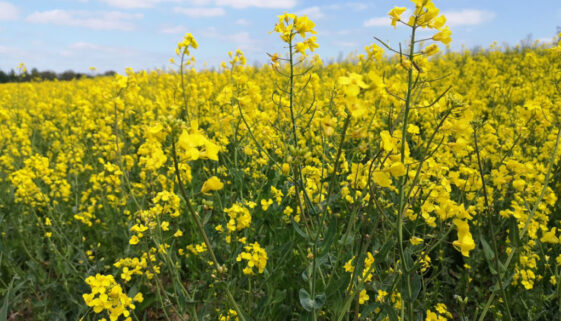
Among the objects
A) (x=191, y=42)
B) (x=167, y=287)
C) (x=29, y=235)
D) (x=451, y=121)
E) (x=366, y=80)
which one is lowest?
(x=167, y=287)

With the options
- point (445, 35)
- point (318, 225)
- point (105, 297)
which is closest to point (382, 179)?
point (318, 225)

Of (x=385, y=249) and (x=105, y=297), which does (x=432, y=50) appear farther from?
(x=105, y=297)

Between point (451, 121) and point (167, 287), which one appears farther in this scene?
point (167, 287)

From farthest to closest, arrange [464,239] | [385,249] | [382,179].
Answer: [385,249] → [464,239] → [382,179]

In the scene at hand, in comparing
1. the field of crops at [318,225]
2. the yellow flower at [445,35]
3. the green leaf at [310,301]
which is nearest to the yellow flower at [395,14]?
the field of crops at [318,225]

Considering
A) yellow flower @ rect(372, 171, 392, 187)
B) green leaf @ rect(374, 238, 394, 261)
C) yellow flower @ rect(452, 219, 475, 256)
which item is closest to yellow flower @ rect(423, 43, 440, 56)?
yellow flower @ rect(372, 171, 392, 187)

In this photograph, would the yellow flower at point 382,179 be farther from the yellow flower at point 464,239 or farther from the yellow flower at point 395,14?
the yellow flower at point 395,14

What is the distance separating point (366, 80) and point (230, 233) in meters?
1.28

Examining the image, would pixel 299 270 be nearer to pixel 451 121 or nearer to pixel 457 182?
pixel 457 182

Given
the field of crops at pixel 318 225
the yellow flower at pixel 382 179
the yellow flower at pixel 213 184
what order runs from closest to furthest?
the yellow flower at pixel 213 184 < the yellow flower at pixel 382 179 < the field of crops at pixel 318 225

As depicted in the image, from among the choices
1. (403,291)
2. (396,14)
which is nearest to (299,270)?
(403,291)

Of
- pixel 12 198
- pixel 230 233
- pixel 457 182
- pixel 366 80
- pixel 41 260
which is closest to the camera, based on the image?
pixel 366 80

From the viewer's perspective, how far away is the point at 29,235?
10.5 ft

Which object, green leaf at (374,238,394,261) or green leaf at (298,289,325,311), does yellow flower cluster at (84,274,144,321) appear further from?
green leaf at (374,238,394,261)
